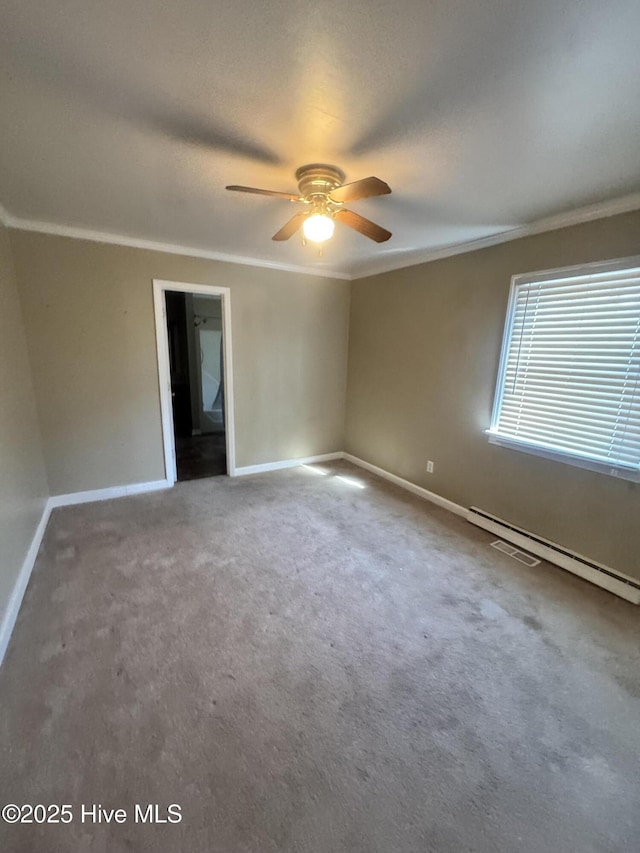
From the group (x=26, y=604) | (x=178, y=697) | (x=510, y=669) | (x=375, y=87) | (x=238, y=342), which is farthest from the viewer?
(x=238, y=342)

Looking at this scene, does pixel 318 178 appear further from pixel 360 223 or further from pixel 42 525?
pixel 42 525

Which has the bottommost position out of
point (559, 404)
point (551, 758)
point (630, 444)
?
point (551, 758)

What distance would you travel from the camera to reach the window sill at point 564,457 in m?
2.21

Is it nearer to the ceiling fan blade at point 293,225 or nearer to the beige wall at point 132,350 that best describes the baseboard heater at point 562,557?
the beige wall at point 132,350

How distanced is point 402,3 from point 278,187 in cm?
124

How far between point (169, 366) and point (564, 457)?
3.46 meters

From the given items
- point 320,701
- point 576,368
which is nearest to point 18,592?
point 320,701

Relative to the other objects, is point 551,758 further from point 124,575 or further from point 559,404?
point 124,575

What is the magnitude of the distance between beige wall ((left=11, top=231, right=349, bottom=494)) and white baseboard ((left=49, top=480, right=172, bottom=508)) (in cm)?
6

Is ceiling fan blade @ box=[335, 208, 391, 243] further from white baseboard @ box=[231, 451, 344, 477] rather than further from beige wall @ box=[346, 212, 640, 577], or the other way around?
white baseboard @ box=[231, 451, 344, 477]

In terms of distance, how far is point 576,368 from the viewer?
7.88 ft

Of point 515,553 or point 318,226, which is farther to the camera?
point 515,553

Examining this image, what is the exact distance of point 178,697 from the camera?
1.52m

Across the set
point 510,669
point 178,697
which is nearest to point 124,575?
point 178,697
